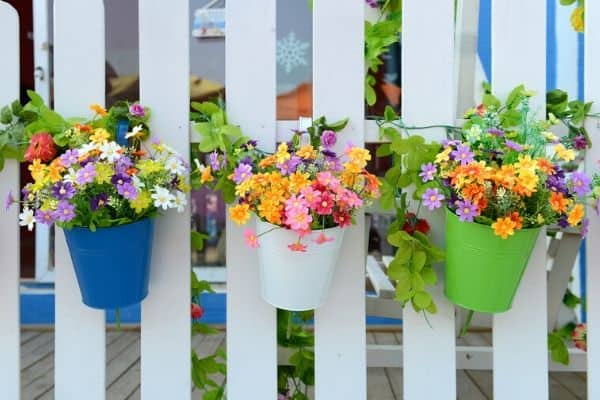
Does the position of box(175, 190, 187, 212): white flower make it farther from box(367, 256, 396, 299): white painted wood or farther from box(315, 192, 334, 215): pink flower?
box(367, 256, 396, 299): white painted wood

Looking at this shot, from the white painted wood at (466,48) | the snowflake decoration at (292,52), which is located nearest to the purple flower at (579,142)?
the white painted wood at (466,48)

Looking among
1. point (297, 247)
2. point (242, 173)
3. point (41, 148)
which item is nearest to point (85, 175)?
point (41, 148)

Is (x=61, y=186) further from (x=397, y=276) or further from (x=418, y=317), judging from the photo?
(x=418, y=317)

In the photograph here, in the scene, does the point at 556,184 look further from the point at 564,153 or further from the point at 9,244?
the point at 9,244

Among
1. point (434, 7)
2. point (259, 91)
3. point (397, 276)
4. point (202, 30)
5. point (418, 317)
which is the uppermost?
point (202, 30)

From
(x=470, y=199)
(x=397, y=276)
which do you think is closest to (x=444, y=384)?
(x=397, y=276)

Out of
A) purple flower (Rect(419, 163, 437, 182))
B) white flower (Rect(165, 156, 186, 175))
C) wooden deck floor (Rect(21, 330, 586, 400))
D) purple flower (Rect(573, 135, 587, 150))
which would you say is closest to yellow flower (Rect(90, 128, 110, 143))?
white flower (Rect(165, 156, 186, 175))

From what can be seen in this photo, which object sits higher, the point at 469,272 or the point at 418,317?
the point at 469,272

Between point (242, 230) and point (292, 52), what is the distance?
160 cm

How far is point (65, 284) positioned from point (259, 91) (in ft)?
1.87

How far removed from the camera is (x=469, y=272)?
2.50ft

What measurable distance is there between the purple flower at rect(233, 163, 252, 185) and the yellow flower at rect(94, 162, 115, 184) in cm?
21

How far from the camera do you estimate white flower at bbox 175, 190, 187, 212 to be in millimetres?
788

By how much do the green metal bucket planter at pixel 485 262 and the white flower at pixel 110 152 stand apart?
60 centimetres
